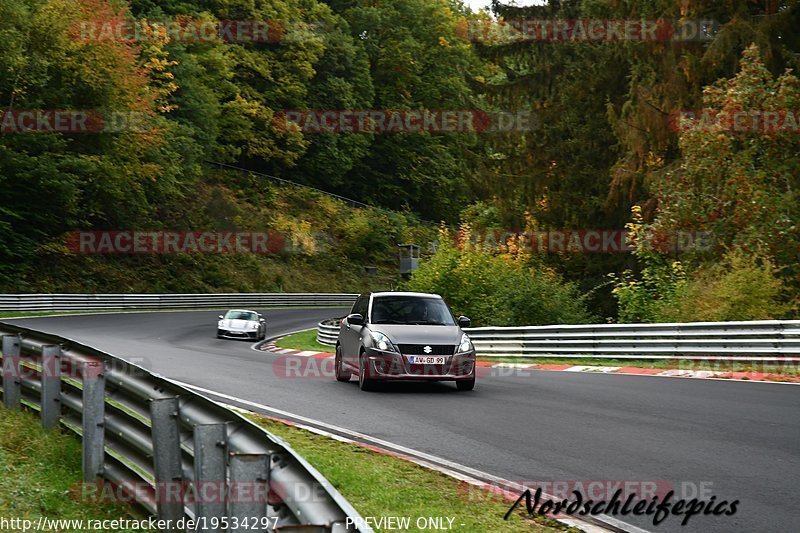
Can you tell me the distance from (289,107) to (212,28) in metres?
13.2

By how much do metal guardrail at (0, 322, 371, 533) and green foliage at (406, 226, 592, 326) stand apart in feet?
66.4

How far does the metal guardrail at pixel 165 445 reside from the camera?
4285 millimetres

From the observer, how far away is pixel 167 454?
592 cm

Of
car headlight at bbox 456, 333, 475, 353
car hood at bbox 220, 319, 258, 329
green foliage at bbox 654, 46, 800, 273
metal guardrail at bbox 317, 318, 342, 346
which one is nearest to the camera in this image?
car headlight at bbox 456, 333, 475, 353

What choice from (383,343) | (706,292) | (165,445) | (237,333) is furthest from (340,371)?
(237,333)

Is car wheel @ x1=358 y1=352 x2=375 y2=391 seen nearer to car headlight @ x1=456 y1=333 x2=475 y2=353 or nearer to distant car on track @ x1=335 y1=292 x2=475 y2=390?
distant car on track @ x1=335 y1=292 x2=475 y2=390

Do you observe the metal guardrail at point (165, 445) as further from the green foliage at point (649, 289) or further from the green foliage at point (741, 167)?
the green foliage at point (741, 167)

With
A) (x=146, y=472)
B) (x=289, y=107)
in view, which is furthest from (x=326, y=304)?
(x=146, y=472)

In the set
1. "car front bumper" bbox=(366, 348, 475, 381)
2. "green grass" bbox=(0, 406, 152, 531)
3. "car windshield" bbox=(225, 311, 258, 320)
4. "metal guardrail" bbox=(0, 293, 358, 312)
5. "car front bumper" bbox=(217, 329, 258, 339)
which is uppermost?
"green grass" bbox=(0, 406, 152, 531)

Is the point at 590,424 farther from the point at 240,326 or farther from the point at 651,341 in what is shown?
the point at 240,326

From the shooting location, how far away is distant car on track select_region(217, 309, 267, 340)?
35.8 m

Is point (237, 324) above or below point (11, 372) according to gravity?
below

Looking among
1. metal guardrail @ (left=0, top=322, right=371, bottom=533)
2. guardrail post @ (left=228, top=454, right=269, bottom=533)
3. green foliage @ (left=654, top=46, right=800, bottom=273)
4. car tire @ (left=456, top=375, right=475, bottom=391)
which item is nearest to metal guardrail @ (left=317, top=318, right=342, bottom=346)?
green foliage @ (left=654, top=46, right=800, bottom=273)

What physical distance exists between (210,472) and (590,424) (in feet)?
24.2
